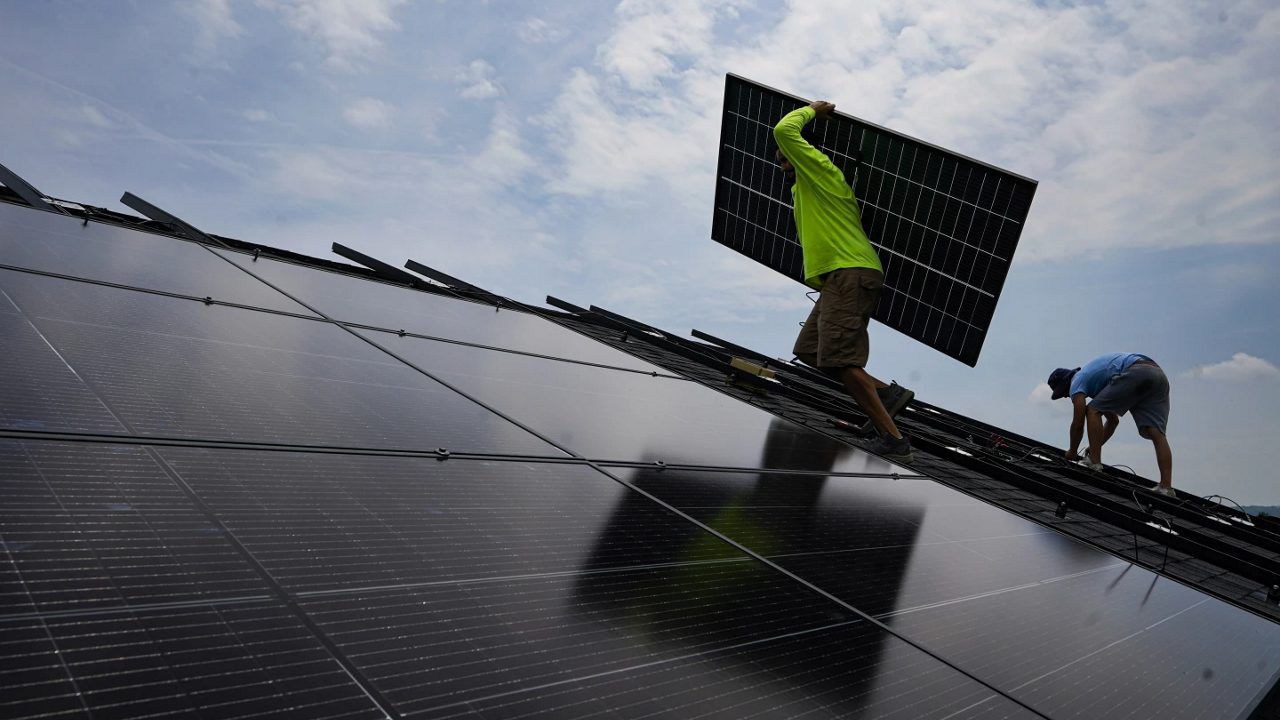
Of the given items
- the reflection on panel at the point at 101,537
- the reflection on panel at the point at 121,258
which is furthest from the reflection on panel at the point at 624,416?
the reflection on panel at the point at 101,537

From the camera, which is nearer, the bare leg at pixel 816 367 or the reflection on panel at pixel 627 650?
the reflection on panel at pixel 627 650

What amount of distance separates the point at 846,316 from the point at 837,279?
0.32 metres

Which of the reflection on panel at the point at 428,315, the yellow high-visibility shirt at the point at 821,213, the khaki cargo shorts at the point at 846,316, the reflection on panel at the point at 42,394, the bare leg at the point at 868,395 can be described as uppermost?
the yellow high-visibility shirt at the point at 821,213

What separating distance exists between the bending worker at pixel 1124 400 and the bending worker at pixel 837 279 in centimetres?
397

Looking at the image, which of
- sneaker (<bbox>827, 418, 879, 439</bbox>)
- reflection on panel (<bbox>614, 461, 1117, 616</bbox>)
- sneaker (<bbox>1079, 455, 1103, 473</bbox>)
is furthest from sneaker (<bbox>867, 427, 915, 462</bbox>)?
sneaker (<bbox>1079, 455, 1103, 473</bbox>)

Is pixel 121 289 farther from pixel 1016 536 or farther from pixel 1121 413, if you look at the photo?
pixel 1121 413

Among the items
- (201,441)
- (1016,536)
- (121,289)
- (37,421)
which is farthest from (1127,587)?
(121,289)

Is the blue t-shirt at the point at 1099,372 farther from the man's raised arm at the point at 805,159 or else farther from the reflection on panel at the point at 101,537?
the reflection on panel at the point at 101,537

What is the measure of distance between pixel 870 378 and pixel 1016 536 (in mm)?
2032

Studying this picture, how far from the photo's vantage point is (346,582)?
1845 mm

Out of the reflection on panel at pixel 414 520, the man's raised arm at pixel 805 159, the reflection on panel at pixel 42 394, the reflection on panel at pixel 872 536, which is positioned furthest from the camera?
the man's raised arm at pixel 805 159

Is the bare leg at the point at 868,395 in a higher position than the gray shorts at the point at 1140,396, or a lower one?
lower

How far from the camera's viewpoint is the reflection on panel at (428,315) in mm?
5930

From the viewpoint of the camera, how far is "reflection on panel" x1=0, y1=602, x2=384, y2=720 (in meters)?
1.28
